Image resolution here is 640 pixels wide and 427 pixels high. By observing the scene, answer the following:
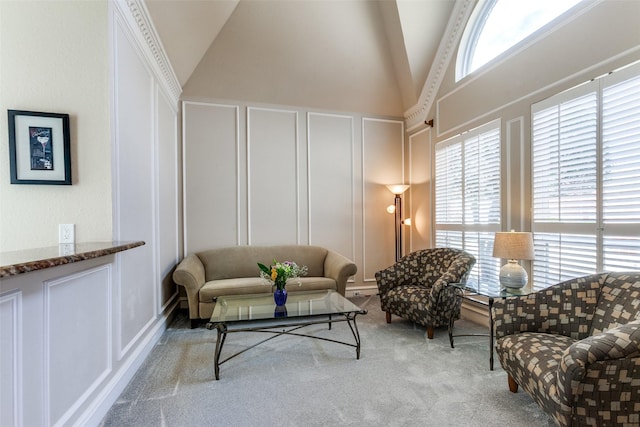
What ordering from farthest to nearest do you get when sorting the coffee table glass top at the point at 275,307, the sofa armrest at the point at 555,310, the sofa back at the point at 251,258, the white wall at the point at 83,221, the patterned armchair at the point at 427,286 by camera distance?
1. the sofa back at the point at 251,258
2. the patterned armchair at the point at 427,286
3. the coffee table glass top at the point at 275,307
4. the sofa armrest at the point at 555,310
5. the white wall at the point at 83,221

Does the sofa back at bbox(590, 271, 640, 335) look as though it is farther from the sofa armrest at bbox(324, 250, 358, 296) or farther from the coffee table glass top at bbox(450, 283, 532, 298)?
the sofa armrest at bbox(324, 250, 358, 296)

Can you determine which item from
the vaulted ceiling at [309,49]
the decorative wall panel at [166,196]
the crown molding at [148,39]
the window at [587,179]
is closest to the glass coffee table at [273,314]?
the decorative wall panel at [166,196]

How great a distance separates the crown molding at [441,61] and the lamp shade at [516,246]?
2.38 m

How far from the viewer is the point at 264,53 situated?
3783 mm

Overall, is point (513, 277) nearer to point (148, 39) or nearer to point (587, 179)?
point (587, 179)

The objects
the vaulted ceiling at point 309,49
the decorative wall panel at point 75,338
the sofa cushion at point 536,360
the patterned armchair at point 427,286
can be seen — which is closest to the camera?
the decorative wall panel at point 75,338

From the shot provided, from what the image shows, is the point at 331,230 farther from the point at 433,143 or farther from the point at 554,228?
the point at 554,228

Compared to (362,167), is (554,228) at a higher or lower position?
lower

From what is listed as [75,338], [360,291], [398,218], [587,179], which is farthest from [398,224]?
[75,338]

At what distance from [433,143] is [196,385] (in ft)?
12.6

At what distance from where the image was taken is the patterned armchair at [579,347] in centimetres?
130

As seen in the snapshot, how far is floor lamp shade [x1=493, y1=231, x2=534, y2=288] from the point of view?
230 cm

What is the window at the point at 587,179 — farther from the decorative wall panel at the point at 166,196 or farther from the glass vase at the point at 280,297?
the decorative wall panel at the point at 166,196

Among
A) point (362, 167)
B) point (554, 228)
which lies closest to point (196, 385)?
point (554, 228)
